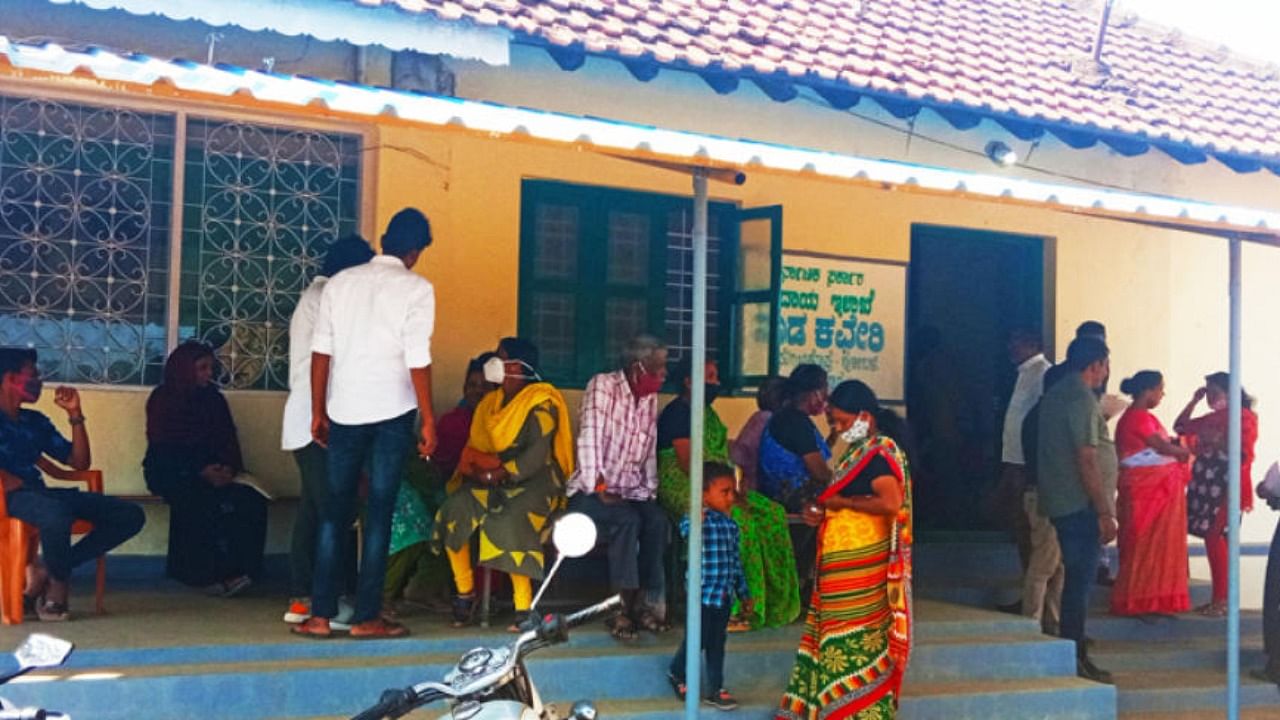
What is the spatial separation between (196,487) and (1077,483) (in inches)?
182

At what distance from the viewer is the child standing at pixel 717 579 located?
6711 millimetres

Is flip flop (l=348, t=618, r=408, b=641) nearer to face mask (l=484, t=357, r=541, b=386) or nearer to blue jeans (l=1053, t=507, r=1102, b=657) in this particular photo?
face mask (l=484, t=357, r=541, b=386)

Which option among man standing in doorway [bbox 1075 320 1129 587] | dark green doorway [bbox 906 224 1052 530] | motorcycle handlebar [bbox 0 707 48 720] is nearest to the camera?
motorcycle handlebar [bbox 0 707 48 720]

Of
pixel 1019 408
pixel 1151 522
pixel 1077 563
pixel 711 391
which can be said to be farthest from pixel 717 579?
pixel 1151 522

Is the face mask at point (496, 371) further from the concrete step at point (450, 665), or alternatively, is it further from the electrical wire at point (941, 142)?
the electrical wire at point (941, 142)

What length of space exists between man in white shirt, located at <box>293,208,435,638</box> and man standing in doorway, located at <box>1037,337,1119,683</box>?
3.50 meters

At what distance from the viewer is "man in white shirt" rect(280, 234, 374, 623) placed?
7.03 metres

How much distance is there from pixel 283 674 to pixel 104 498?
5.01 feet

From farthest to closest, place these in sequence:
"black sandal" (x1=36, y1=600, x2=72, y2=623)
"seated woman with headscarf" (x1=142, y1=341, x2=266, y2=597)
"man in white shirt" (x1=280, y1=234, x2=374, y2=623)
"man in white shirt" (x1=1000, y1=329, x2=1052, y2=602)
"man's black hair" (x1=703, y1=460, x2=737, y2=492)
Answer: "man in white shirt" (x1=1000, y1=329, x2=1052, y2=602)
"seated woman with headscarf" (x1=142, y1=341, x2=266, y2=597)
"man in white shirt" (x1=280, y1=234, x2=374, y2=623)
"man's black hair" (x1=703, y1=460, x2=737, y2=492)
"black sandal" (x1=36, y1=600, x2=72, y2=623)

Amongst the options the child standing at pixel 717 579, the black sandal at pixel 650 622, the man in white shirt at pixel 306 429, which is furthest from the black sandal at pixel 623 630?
the man in white shirt at pixel 306 429

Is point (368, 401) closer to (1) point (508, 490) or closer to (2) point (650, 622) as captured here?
(1) point (508, 490)

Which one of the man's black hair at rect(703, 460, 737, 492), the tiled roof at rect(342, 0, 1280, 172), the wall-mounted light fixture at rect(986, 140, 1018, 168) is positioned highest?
the tiled roof at rect(342, 0, 1280, 172)

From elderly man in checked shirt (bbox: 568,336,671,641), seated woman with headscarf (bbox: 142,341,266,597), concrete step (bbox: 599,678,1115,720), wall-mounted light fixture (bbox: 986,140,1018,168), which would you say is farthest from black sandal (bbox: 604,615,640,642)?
wall-mounted light fixture (bbox: 986,140,1018,168)

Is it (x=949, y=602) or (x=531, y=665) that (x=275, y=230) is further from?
(x=949, y=602)
